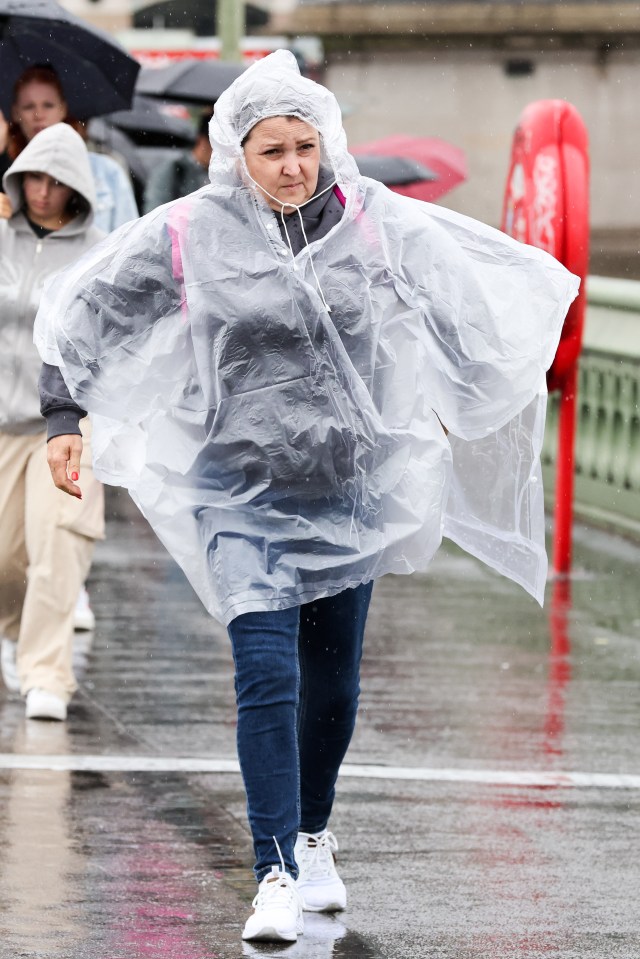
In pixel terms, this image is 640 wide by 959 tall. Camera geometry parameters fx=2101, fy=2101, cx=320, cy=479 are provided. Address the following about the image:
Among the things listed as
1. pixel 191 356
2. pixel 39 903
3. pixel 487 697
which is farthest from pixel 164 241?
pixel 487 697

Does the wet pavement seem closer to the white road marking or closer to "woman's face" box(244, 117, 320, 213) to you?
the white road marking

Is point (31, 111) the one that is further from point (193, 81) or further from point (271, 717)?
point (193, 81)

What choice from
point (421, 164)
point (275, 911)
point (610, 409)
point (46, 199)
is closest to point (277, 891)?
point (275, 911)

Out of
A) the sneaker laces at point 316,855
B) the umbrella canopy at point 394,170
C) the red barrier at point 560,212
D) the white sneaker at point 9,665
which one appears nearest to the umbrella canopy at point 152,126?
the umbrella canopy at point 394,170

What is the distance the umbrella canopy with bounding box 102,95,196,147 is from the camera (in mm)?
16234

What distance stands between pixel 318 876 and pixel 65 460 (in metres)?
1.10

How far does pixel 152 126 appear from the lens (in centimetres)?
1675

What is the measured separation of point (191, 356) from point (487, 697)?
2.79 metres

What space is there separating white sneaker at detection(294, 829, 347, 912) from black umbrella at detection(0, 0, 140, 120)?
14.8ft

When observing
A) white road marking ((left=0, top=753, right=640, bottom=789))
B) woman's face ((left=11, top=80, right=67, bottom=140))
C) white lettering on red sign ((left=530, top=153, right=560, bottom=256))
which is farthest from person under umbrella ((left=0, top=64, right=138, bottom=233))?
white road marking ((left=0, top=753, right=640, bottom=789))

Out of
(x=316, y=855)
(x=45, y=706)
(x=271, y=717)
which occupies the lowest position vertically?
(x=45, y=706)

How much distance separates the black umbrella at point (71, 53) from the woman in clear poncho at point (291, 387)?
3.95 metres

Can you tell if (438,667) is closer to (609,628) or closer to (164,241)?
(609,628)

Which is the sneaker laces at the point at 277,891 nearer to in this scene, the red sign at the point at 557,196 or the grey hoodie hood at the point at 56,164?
the grey hoodie hood at the point at 56,164
